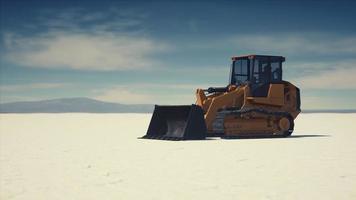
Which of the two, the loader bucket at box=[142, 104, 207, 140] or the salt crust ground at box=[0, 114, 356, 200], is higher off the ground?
the loader bucket at box=[142, 104, 207, 140]

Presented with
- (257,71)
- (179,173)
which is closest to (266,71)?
(257,71)

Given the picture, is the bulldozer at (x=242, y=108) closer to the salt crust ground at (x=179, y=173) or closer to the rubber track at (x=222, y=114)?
the rubber track at (x=222, y=114)

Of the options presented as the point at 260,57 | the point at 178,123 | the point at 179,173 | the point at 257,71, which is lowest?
the point at 179,173

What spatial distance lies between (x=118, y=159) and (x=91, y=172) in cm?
231

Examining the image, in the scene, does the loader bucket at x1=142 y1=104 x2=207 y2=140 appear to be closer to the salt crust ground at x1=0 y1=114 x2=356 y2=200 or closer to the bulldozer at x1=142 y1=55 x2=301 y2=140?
the bulldozer at x1=142 y1=55 x2=301 y2=140

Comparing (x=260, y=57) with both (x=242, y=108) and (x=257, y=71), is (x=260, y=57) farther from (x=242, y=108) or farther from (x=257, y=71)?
(x=242, y=108)

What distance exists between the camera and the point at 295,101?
21828mm

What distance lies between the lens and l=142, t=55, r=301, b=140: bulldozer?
19.9 m

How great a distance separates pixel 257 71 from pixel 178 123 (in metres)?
4.00

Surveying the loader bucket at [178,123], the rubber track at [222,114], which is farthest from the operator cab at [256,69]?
the loader bucket at [178,123]

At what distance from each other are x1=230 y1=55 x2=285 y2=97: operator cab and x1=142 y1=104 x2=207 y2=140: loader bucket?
119 inches

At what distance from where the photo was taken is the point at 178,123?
65.5 ft

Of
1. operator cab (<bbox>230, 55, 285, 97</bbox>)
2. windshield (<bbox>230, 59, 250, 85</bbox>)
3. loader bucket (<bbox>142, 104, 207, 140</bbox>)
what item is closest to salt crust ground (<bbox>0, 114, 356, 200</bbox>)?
loader bucket (<bbox>142, 104, 207, 140</bbox>)

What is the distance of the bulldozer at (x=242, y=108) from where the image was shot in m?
19.9
